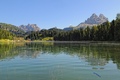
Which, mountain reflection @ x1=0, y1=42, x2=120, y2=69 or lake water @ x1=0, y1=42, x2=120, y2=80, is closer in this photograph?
lake water @ x1=0, y1=42, x2=120, y2=80

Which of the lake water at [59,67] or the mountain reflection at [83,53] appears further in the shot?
the mountain reflection at [83,53]

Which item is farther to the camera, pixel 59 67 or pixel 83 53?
pixel 83 53

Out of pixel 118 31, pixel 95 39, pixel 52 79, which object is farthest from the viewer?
pixel 95 39

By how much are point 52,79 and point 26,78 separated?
241cm

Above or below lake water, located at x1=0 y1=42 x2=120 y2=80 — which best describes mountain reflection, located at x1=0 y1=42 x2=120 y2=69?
above

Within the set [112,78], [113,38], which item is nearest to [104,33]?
[113,38]

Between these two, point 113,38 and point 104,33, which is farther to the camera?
point 104,33

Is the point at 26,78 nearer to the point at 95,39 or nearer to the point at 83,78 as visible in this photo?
the point at 83,78

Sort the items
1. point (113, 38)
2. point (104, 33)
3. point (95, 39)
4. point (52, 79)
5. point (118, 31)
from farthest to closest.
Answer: point (95, 39) < point (104, 33) < point (113, 38) < point (118, 31) < point (52, 79)

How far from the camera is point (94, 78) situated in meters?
18.1

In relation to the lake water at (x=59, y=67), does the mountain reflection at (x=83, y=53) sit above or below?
above

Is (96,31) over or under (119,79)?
over

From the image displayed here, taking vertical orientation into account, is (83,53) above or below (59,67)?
above

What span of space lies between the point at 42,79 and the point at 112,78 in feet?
20.4
